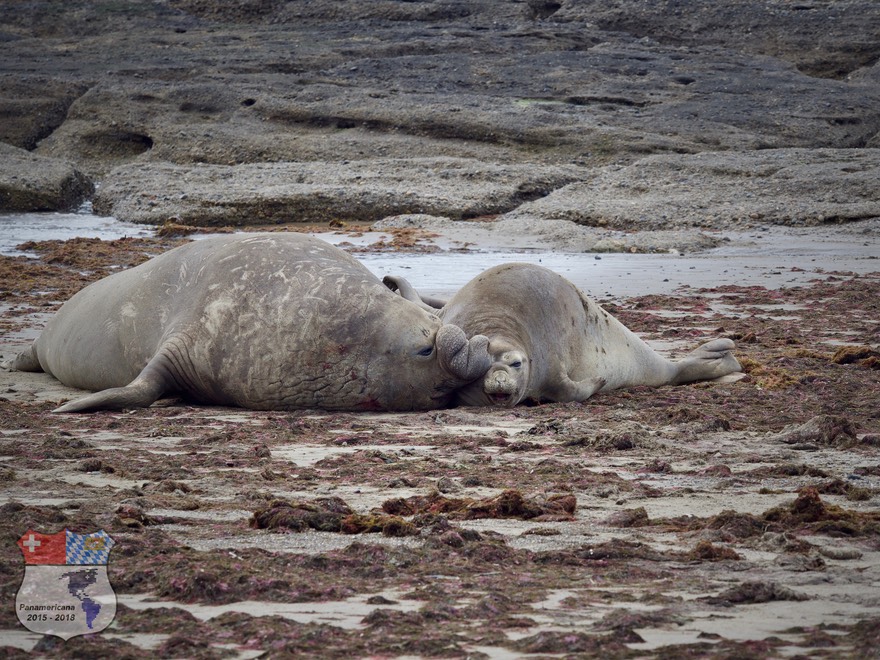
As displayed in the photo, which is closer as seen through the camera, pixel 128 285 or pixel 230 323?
pixel 230 323

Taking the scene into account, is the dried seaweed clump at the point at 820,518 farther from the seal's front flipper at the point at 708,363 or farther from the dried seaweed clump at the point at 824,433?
the seal's front flipper at the point at 708,363

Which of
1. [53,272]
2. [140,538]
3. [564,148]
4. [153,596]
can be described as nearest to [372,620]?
[153,596]

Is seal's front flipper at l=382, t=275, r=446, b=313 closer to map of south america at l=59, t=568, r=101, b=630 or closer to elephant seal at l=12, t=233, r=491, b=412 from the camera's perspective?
elephant seal at l=12, t=233, r=491, b=412

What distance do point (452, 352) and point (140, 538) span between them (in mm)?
3096

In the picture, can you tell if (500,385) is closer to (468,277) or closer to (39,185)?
(468,277)

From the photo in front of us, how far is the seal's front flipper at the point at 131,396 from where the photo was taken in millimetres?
6676

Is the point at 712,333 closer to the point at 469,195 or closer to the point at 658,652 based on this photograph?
the point at 658,652

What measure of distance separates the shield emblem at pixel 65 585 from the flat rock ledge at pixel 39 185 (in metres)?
17.5

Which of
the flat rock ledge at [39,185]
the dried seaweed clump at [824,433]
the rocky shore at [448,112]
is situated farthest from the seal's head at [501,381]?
the flat rock ledge at [39,185]

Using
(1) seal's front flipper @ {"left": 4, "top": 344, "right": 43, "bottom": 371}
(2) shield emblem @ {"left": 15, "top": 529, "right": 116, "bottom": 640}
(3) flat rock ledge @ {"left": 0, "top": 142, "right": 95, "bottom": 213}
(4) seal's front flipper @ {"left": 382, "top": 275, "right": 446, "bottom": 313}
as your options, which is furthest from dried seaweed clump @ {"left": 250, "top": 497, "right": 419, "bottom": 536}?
(3) flat rock ledge @ {"left": 0, "top": 142, "right": 95, "bottom": 213}

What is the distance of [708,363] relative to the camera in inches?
308

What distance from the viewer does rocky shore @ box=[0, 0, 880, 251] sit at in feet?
60.0

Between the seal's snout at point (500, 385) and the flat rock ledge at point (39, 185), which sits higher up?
the flat rock ledge at point (39, 185)

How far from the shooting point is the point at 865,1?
29094 mm
